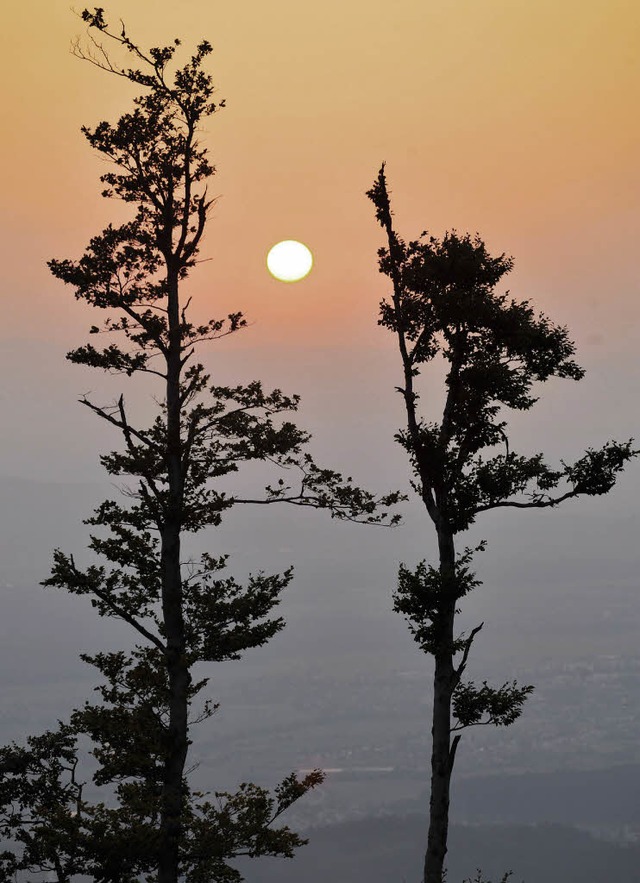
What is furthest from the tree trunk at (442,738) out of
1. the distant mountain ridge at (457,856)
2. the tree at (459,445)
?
the distant mountain ridge at (457,856)

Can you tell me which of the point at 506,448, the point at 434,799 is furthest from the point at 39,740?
the point at 506,448

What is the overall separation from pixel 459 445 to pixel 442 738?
18.5 ft

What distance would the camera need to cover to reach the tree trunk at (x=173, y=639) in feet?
66.7

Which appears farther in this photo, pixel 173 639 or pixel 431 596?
pixel 173 639

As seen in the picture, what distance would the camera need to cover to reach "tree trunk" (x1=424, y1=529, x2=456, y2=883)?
1861cm

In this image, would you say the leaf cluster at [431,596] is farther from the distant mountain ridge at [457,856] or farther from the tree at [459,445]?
the distant mountain ridge at [457,856]

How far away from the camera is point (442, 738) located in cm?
1888

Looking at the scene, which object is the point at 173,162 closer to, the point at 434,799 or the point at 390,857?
the point at 434,799

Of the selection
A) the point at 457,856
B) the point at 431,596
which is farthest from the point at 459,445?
the point at 457,856

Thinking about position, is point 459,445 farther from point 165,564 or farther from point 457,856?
point 457,856

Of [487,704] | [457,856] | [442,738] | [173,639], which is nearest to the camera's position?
[442,738]

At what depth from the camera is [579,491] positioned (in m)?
19.6

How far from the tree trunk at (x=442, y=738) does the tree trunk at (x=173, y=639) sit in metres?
5.10

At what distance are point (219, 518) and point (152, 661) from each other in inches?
129
